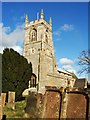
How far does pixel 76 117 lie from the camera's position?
8000 mm

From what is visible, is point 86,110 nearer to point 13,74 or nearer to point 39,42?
point 13,74

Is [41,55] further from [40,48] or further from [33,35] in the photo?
[33,35]

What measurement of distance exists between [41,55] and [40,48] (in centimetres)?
236

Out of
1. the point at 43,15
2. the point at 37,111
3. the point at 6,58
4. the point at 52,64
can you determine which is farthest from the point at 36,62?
the point at 37,111

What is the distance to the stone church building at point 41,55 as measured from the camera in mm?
40312

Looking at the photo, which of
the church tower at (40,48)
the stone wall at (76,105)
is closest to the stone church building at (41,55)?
the church tower at (40,48)

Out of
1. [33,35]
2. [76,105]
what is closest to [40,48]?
[33,35]

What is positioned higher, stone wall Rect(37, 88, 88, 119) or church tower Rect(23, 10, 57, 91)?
church tower Rect(23, 10, 57, 91)

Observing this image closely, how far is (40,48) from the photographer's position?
4441 cm

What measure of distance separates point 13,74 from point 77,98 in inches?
536

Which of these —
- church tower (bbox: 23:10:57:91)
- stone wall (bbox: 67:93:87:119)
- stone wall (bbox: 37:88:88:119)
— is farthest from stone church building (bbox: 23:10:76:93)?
stone wall (bbox: 67:93:87:119)

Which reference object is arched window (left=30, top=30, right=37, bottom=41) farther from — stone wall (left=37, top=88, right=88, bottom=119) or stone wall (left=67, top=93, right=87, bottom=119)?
stone wall (left=67, top=93, right=87, bottom=119)

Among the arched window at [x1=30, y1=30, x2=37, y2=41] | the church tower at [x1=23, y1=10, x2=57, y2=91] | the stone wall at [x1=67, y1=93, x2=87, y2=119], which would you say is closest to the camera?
the stone wall at [x1=67, y1=93, x2=87, y2=119]

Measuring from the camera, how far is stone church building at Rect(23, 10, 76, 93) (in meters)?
40.3
